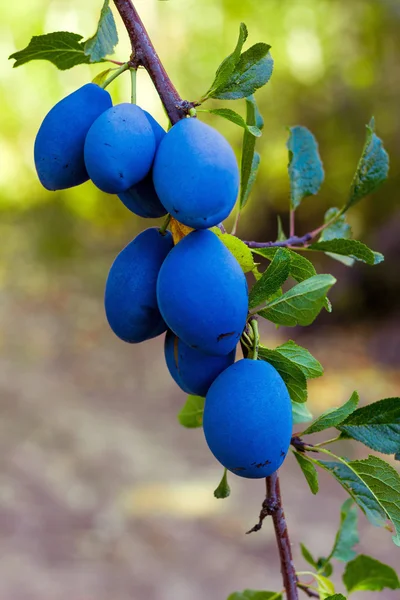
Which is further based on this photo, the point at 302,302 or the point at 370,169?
the point at 370,169

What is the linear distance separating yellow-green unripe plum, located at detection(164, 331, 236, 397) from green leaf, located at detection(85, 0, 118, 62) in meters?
0.19

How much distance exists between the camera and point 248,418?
0.45 meters

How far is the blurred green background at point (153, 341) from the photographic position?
276 centimetres

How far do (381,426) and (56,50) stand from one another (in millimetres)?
363

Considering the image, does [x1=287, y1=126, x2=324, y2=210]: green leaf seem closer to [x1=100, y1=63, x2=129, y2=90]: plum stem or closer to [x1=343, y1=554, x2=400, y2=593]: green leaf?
[x1=100, y1=63, x2=129, y2=90]: plum stem

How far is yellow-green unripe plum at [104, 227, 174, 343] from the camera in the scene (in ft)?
1.59

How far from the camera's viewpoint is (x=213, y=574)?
2.68 meters

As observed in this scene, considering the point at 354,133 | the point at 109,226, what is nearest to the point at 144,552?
the point at 354,133

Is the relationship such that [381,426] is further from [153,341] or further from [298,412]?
[153,341]

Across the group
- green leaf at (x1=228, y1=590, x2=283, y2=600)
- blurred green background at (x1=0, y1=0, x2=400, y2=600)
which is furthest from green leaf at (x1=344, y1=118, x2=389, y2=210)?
blurred green background at (x1=0, y1=0, x2=400, y2=600)

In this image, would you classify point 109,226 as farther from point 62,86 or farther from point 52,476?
point 52,476

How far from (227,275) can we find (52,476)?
9.81ft

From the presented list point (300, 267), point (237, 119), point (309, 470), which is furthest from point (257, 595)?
point (237, 119)

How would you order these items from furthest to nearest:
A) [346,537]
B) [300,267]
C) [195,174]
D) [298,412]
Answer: [346,537] → [298,412] → [300,267] → [195,174]
